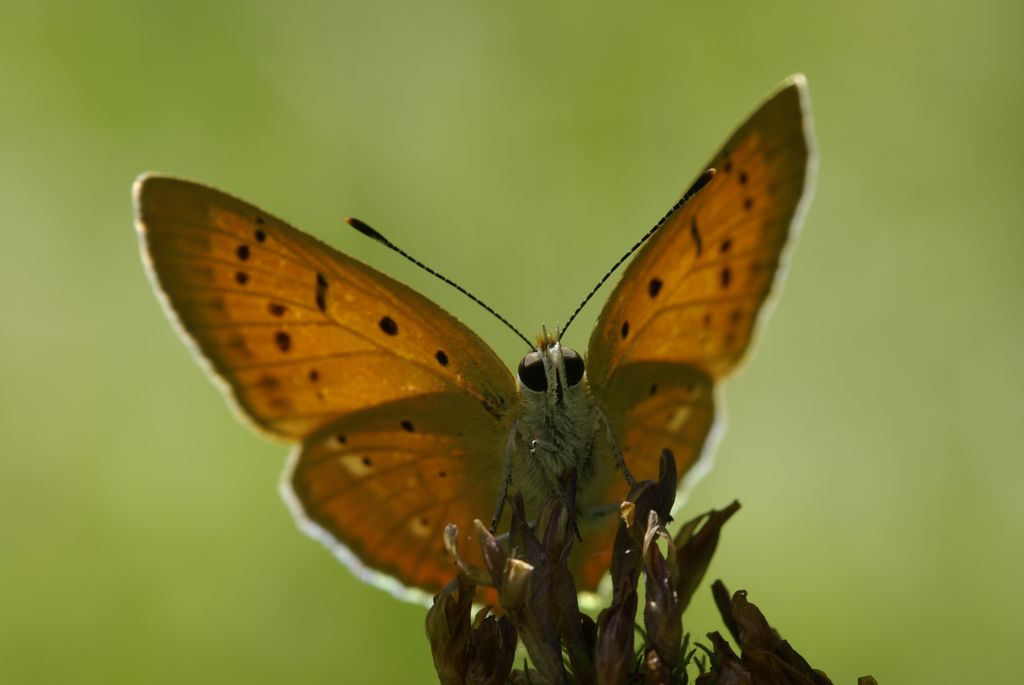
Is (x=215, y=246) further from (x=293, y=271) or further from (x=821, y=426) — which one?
(x=821, y=426)

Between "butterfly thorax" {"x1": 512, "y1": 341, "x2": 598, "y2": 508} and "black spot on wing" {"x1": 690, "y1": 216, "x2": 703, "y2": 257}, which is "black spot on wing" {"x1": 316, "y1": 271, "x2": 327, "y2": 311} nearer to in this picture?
"butterfly thorax" {"x1": 512, "y1": 341, "x2": 598, "y2": 508}

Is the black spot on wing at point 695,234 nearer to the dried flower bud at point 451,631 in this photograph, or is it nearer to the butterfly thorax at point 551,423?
the butterfly thorax at point 551,423

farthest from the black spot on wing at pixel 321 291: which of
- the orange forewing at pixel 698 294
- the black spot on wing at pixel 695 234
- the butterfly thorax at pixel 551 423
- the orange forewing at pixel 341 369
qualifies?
the black spot on wing at pixel 695 234

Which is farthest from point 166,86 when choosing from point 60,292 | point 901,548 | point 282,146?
point 901,548

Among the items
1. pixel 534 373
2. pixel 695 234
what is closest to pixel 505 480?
pixel 534 373

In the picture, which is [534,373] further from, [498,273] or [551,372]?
[498,273]

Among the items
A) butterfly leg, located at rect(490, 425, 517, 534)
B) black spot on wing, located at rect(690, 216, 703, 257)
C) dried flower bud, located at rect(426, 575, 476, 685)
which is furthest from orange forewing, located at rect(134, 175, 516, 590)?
dried flower bud, located at rect(426, 575, 476, 685)

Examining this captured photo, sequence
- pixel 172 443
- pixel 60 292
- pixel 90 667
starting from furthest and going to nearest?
pixel 60 292
pixel 172 443
pixel 90 667
